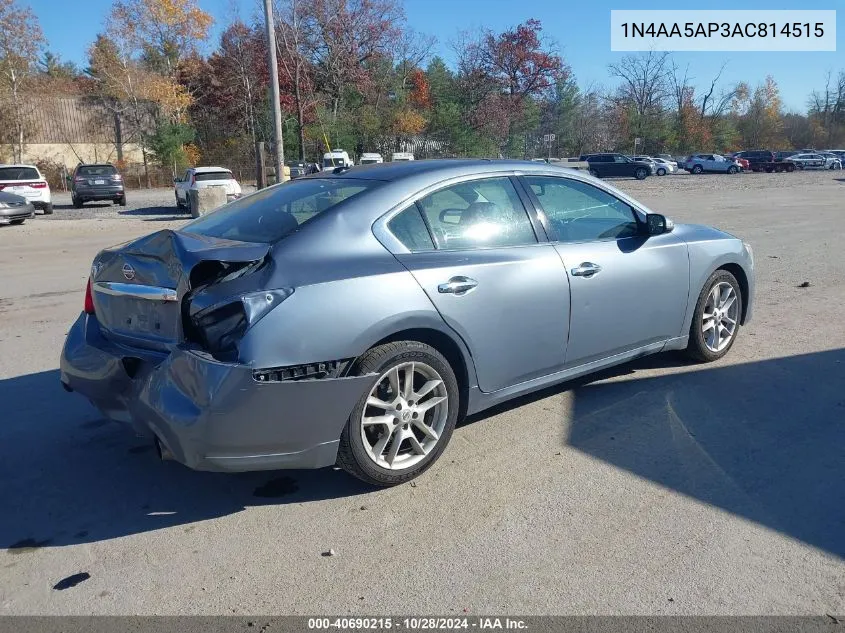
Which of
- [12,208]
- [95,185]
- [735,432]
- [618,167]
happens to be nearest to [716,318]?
[735,432]

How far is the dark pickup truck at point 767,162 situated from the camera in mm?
54125

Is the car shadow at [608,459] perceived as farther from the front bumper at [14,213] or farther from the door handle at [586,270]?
the front bumper at [14,213]

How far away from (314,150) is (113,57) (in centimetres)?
1910

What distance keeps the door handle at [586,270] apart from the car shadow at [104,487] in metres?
1.77

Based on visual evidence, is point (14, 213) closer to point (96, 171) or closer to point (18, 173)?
point (18, 173)

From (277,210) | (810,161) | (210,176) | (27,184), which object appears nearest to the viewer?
(277,210)

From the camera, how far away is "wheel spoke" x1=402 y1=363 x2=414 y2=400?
355cm

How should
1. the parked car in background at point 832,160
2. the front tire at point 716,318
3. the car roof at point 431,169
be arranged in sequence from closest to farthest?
the car roof at point 431,169
the front tire at point 716,318
the parked car in background at point 832,160

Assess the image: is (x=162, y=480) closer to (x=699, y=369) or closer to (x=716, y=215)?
(x=699, y=369)

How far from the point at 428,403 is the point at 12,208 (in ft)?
60.9

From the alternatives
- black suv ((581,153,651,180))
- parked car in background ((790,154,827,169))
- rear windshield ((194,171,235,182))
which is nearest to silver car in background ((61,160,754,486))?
rear windshield ((194,171,235,182))

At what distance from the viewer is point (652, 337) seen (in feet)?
16.0

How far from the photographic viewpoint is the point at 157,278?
3.44 meters

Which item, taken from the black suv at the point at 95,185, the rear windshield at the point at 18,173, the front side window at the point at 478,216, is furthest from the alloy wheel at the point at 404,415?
the black suv at the point at 95,185
